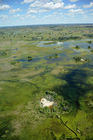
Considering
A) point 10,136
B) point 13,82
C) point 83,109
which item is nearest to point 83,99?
point 83,109

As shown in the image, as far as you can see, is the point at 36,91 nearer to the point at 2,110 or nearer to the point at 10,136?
the point at 2,110

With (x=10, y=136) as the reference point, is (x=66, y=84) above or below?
above

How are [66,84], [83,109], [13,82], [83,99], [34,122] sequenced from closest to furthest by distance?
1. [34,122]
2. [83,109]
3. [83,99]
4. [66,84]
5. [13,82]

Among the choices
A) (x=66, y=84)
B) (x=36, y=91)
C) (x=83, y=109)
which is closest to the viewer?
(x=83, y=109)

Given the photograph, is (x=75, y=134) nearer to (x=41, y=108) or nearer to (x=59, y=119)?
(x=59, y=119)

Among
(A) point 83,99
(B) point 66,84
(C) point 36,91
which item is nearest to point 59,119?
(A) point 83,99

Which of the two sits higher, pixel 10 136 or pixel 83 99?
pixel 83 99

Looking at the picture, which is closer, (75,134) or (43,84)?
(75,134)

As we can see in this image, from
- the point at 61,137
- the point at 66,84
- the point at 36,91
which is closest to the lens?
the point at 61,137

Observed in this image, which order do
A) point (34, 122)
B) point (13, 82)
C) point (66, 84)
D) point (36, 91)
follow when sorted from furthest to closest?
1. point (13, 82)
2. point (66, 84)
3. point (36, 91)
4. point (34, 122)
